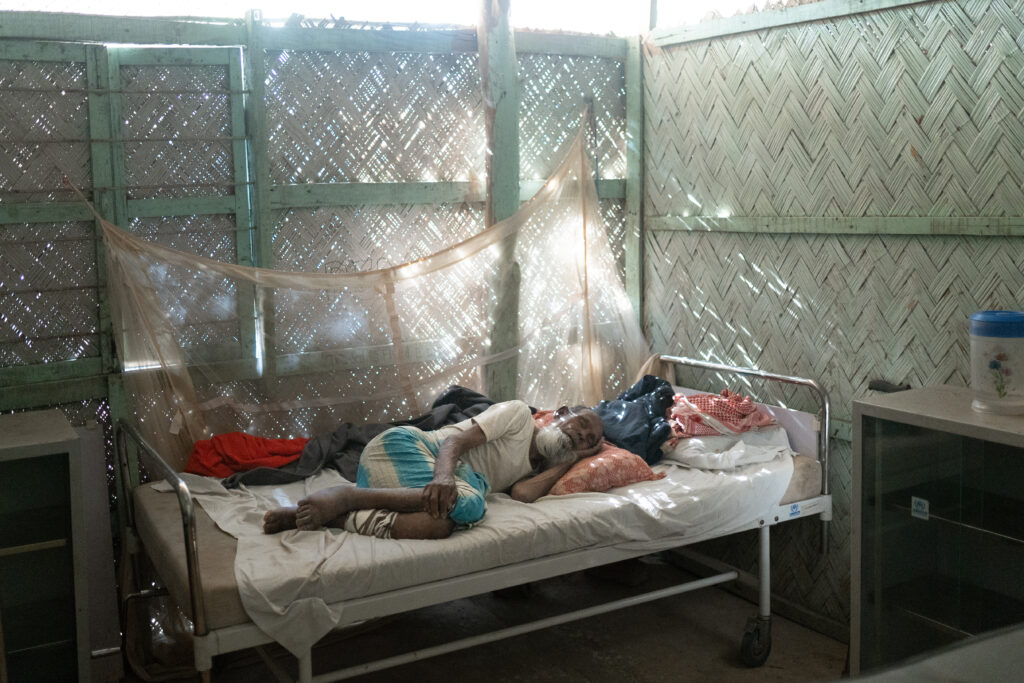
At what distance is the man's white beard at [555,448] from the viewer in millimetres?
3365

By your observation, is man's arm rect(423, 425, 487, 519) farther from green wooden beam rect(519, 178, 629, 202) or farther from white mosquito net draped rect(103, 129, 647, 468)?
green wooden beam rect(519, 178, 629, 202)

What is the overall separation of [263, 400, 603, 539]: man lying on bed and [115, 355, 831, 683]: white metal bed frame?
19 cm

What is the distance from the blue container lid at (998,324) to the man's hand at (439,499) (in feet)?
5.29

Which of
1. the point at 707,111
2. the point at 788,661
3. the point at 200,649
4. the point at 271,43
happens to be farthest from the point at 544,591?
the point at 271,43

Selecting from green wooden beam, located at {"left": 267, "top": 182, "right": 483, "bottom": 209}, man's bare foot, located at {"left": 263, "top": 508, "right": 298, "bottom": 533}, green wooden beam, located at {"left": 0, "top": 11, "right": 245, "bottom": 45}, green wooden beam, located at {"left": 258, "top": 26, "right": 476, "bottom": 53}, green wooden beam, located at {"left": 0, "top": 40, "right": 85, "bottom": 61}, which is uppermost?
green wooden beam, located at {"left": 258, "top": 26, "right": 476, "bottom": 53}

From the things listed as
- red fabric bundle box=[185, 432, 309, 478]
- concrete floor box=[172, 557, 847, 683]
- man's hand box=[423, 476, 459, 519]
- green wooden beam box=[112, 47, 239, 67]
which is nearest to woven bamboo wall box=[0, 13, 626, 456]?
green wooden beam box=[112, 47, 239, 67]

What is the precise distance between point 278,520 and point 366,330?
3.58ft

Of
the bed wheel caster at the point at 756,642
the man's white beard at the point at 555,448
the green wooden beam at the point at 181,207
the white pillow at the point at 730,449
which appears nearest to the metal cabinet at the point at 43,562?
the green wooden beam at the point at 181,207

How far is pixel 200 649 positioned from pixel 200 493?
0.80 m

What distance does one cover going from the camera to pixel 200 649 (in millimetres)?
2387

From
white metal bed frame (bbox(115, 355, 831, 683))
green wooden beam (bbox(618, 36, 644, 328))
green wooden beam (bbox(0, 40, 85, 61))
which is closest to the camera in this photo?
white metal bed frame (bbox(115, 355, 831, 683))

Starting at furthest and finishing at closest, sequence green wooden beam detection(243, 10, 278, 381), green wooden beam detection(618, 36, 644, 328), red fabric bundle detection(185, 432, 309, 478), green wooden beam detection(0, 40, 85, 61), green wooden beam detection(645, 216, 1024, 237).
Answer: green wooden beam detection(618, 36, 644, 328) → green wooden beam detection(243, 10, 278, 381) → red fabric bundle detection(185, 432, 309, 478) → green wooden beam detection(0, 40, 85, 61) → green wooden beam detection(645, 216, 1024, 237)

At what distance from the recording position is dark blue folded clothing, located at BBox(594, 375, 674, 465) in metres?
3.58

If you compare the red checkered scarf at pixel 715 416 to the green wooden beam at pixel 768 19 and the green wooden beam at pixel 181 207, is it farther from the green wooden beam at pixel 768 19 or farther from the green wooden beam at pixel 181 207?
the green wooden beam at pixel 181 207
